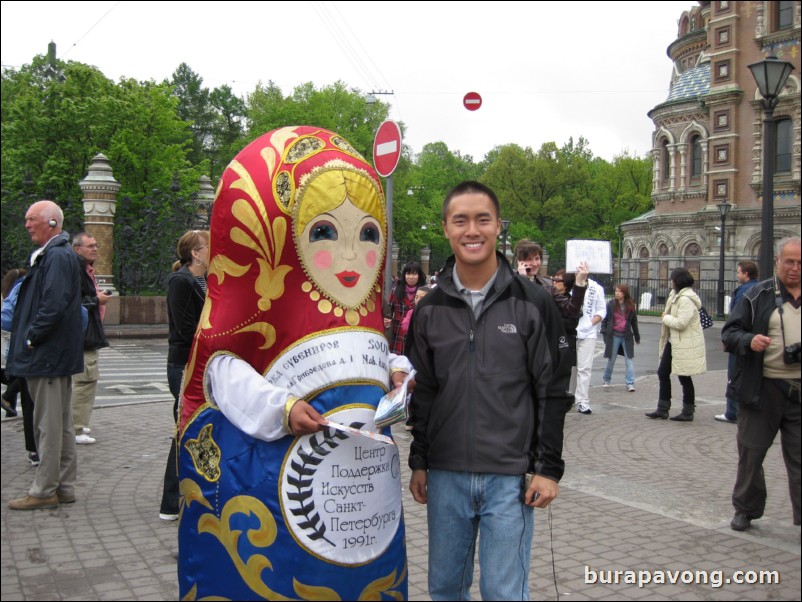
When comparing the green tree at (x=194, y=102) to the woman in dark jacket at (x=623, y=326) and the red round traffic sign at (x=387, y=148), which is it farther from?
the red round traffic sign at (x=387, y=148)

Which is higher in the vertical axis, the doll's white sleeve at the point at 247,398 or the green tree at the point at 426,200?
the green tree at the point at 426,200

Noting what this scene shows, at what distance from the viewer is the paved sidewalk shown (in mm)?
4016

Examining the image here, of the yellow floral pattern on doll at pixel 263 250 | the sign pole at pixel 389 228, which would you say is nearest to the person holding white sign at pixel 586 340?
the sign pole at pixel 389 228

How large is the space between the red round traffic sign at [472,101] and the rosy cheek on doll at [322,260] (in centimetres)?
811

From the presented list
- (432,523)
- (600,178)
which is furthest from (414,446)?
(600,178)

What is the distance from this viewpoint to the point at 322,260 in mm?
3238

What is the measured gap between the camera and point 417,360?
3121mm

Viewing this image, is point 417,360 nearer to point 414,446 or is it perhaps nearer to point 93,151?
point 414,446

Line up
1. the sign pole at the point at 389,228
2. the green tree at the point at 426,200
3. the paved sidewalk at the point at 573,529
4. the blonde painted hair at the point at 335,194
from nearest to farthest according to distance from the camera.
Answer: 1. the blonde painted hair at the point at 335,194
2. the sign pole at the point at 389,228
3. the paved sidewalk at the point at 573,529
4. the green tree at the point at 426,200

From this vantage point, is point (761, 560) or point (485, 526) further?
point (761, 560)

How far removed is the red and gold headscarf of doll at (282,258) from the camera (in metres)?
3.17

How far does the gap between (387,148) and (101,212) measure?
14.3m

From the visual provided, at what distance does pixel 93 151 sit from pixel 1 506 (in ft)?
90.7

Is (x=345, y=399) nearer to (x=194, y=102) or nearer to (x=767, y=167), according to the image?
(x=767, y=167)
